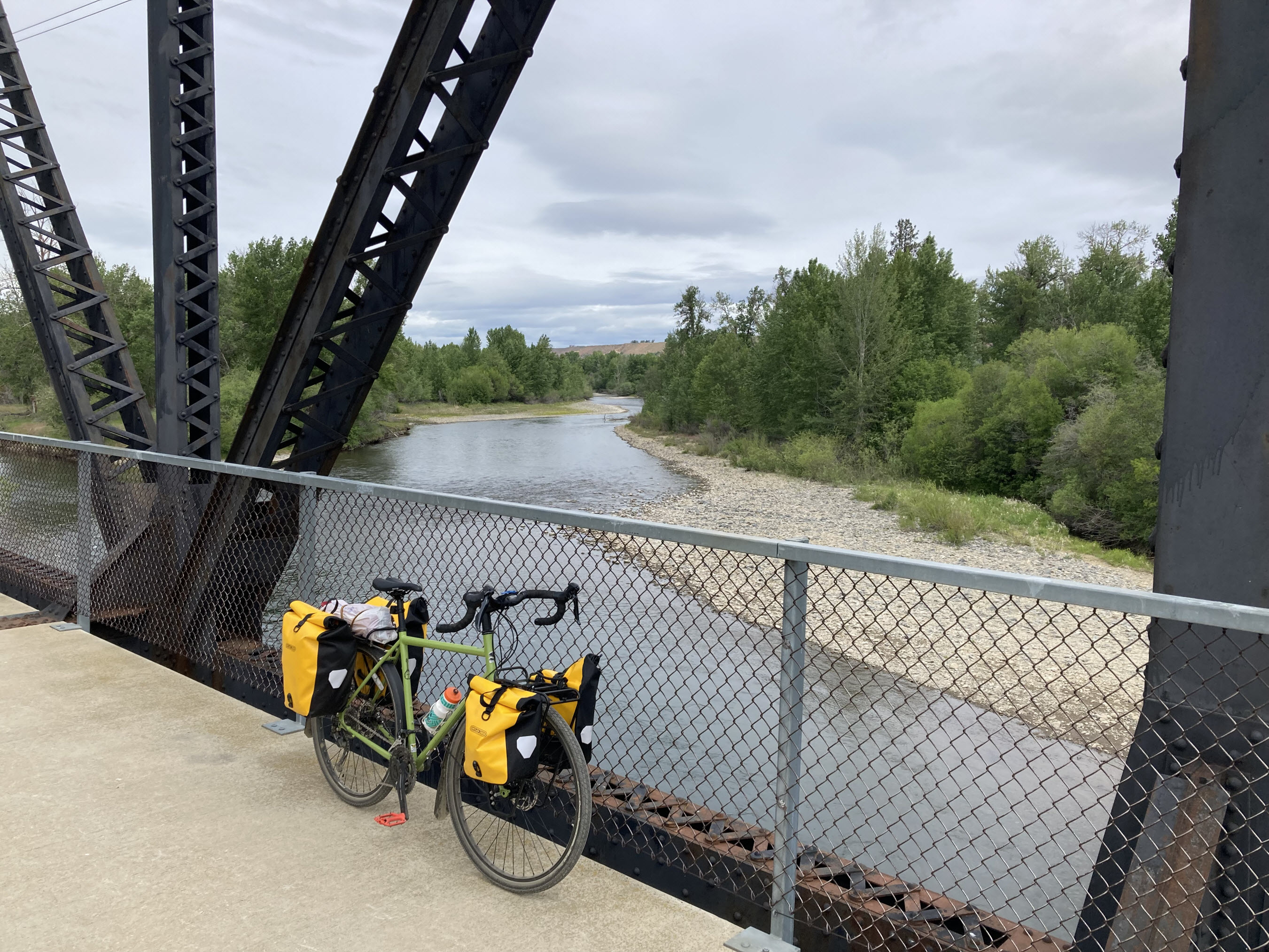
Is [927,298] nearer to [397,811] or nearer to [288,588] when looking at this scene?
[288,588]

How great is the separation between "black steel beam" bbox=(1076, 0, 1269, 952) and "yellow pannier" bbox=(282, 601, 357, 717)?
2.45 meters

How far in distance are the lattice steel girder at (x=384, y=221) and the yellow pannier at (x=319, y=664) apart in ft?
7.62

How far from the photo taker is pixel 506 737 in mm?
2660

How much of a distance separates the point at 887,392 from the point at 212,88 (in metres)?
44.6

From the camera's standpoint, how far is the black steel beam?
7.20ft

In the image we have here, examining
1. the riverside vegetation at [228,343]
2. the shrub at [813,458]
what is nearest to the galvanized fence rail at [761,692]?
the riverside vegetation at [228,343]

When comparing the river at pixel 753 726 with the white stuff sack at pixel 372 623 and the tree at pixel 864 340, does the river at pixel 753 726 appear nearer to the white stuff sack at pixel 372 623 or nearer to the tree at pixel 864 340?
the white stuff sack at pixel 372 623

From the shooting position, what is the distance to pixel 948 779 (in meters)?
10.6

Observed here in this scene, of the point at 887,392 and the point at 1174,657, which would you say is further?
the point at 887,392

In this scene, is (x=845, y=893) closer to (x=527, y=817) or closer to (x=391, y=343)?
(x=527, y=817)

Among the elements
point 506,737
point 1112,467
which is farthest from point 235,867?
point 1112,467

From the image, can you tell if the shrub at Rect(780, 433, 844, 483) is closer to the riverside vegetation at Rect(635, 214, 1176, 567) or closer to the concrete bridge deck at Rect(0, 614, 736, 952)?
the riverside vegetation at Rect(635, 214, 1176, 567)

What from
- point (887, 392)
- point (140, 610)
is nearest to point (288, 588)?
point (140, 610)

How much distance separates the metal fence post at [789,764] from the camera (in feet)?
8.45
